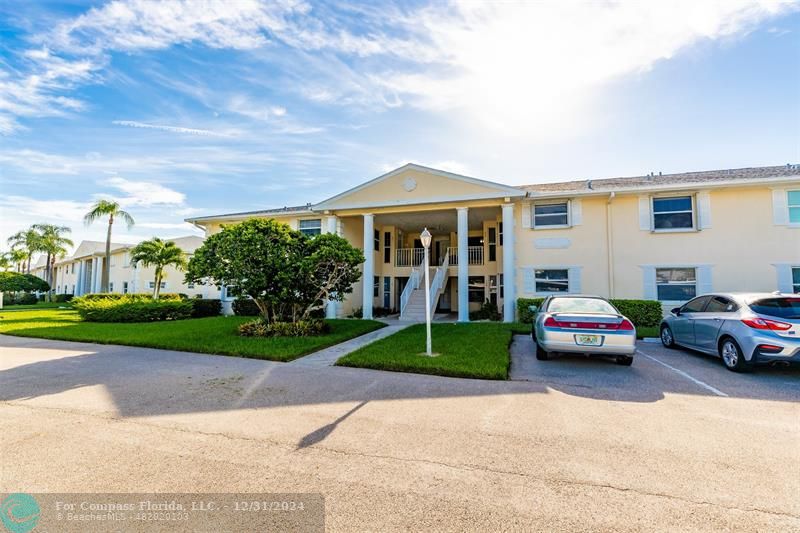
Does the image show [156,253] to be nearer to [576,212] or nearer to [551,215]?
[551,215]

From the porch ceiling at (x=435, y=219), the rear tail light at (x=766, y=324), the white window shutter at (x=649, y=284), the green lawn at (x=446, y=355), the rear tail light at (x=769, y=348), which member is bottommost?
the green lawn at (x=446, y=355)

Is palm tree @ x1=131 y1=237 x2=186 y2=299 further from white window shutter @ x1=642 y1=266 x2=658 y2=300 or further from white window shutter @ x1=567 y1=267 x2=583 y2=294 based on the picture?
white window shutter @ x1=642 y1=266 x2=658 y2=300

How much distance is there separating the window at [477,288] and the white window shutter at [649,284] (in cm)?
702

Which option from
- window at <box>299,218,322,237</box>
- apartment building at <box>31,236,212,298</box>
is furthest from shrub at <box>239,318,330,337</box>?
apartment building at <box>31,236,212,298</box>

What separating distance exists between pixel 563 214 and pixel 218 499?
580 inches

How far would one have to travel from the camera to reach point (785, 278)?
40.1 ft

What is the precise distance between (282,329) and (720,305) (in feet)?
35.2

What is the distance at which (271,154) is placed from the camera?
13555 millimetres

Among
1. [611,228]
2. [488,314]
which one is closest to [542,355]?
[488,314]

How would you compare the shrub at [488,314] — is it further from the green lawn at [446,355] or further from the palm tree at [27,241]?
the palm tree at [27,241]

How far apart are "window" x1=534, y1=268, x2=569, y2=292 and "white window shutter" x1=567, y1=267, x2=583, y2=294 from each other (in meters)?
0.13

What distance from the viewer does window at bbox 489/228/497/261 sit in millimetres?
17984

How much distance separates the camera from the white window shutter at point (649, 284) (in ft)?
44.0

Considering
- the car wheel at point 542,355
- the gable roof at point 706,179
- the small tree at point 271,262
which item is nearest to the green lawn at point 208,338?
the small tree at point 271,262
